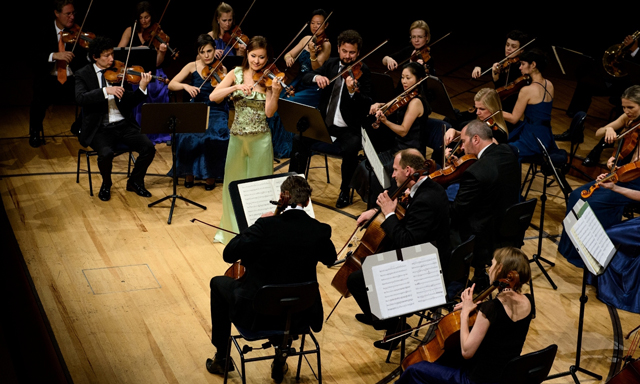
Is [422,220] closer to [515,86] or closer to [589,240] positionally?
[589,240]

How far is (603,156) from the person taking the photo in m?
7.09

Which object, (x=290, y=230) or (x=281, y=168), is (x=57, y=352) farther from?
(x=281, y=168)

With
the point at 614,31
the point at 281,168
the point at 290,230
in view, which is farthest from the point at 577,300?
the point at 614,31

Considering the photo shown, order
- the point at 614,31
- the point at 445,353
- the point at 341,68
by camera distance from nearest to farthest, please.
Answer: the point at 445,353 < the point at 341,68 < the point at 614,31

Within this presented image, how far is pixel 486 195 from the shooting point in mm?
4449

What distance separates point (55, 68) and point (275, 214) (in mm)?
4117

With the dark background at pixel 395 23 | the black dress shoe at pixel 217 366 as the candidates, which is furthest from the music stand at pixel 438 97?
the dark background at pixel 395 23

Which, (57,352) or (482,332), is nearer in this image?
(482,332)

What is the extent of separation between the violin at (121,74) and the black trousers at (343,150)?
131 cm

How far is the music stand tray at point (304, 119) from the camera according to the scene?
515cm

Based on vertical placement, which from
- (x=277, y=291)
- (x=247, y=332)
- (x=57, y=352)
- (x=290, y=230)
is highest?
(x=290, y=230)

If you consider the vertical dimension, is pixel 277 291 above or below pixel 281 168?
above

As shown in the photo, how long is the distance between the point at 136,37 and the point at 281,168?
2.04 metres

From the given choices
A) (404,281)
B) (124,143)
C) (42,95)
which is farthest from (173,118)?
(404,281)
